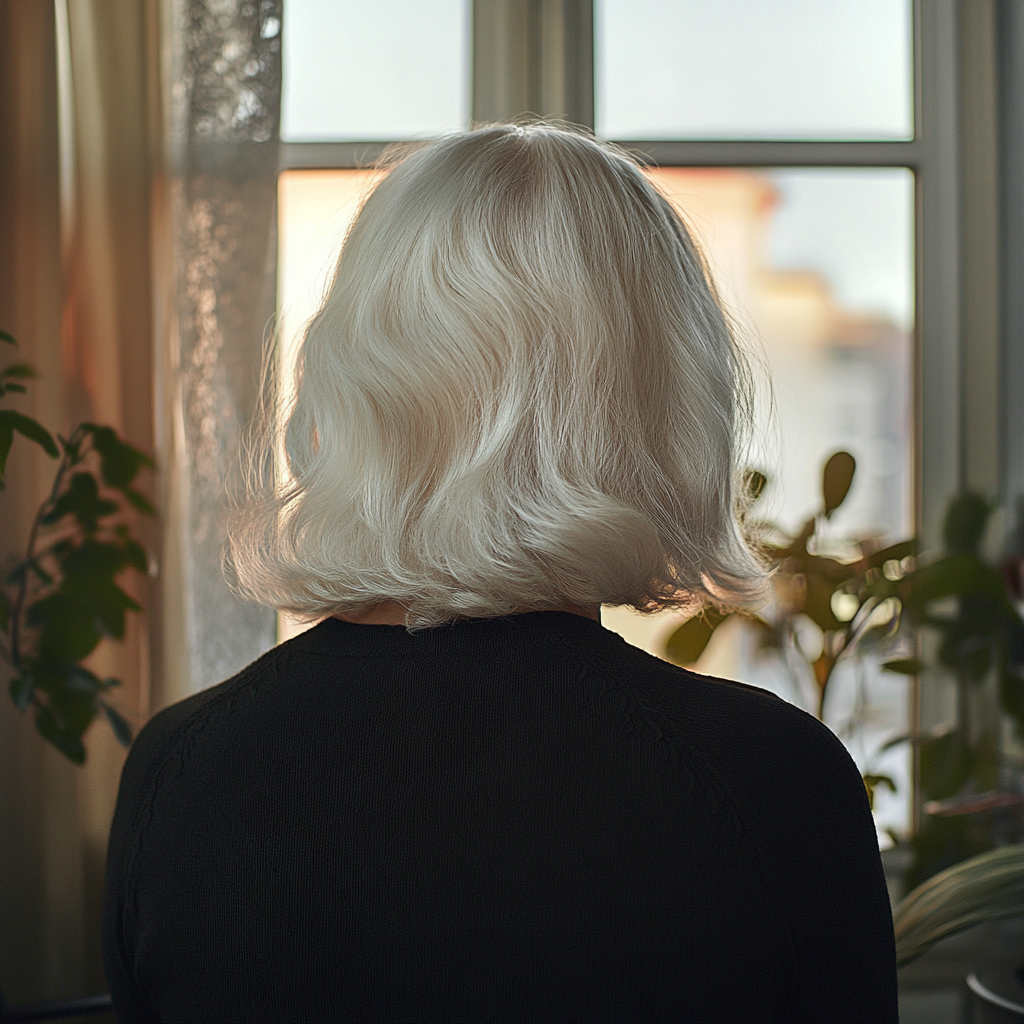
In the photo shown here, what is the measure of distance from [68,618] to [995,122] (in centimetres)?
258

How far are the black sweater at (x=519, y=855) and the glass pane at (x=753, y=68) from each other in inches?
87.4

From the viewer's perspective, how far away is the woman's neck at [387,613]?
0.76 m

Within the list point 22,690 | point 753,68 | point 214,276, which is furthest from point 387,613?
point 753,68

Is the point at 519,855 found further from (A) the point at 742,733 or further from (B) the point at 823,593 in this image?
(B) the point at 823,593

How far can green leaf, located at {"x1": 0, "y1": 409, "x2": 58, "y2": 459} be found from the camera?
147cm

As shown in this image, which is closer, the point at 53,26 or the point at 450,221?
the point at 450,221

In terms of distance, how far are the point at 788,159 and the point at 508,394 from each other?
84.0 inches

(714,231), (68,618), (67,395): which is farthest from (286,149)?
(68,618)

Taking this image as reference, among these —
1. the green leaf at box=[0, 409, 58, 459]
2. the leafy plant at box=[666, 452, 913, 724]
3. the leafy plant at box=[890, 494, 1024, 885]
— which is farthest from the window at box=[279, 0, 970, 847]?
the green leaf at box=[0, 409, 58, 459]

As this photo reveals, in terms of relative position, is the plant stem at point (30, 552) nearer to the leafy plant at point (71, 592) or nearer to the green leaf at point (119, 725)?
the leafy plant at point (71, 592)

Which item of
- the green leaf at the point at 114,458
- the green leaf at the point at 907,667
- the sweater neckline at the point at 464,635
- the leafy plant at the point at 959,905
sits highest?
the green leaf at the point at 114,458

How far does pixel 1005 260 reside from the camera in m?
2.48

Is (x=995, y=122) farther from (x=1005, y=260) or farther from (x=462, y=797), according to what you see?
(x=462, y=797)

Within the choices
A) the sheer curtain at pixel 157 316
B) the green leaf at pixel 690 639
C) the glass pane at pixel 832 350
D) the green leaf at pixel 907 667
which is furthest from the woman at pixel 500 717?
the glass pane at pixel 832 350
